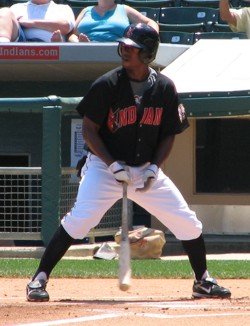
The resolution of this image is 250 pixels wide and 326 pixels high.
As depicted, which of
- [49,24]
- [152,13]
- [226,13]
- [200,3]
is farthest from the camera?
[200,3]

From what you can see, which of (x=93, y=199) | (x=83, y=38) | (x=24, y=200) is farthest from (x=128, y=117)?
(x=83, y=38)

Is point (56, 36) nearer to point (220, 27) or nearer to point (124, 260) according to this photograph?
point (220, 27)

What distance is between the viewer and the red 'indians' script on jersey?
20.3 ft

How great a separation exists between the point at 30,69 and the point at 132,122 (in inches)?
246

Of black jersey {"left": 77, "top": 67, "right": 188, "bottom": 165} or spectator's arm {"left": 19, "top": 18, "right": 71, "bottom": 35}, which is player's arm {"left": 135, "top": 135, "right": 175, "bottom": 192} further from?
spectator's arm {"left": 19, "top": 18, "right": 71, "bottom": 35}

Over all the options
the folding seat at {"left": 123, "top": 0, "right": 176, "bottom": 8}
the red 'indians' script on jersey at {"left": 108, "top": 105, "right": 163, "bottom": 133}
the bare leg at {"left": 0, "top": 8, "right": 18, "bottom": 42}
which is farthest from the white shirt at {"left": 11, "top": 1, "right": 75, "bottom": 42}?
the red 'indians' script on jersey at {"left": 108, "top": 105, "right": 163, "bottom": 133}

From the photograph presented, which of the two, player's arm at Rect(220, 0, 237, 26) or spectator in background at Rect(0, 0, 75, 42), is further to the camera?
spectator in background at Rect(0, 0, 75, 42)

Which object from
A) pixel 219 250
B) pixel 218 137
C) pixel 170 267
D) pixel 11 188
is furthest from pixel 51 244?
pixel 218 137

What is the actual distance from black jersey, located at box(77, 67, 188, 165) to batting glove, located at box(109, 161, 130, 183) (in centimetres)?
19

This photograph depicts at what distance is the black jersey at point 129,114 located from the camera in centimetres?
616

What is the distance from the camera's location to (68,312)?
18.4 ft

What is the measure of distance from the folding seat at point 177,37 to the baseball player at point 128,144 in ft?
21.9

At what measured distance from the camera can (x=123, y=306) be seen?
235 inches

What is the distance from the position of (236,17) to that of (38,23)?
7.80 feet
